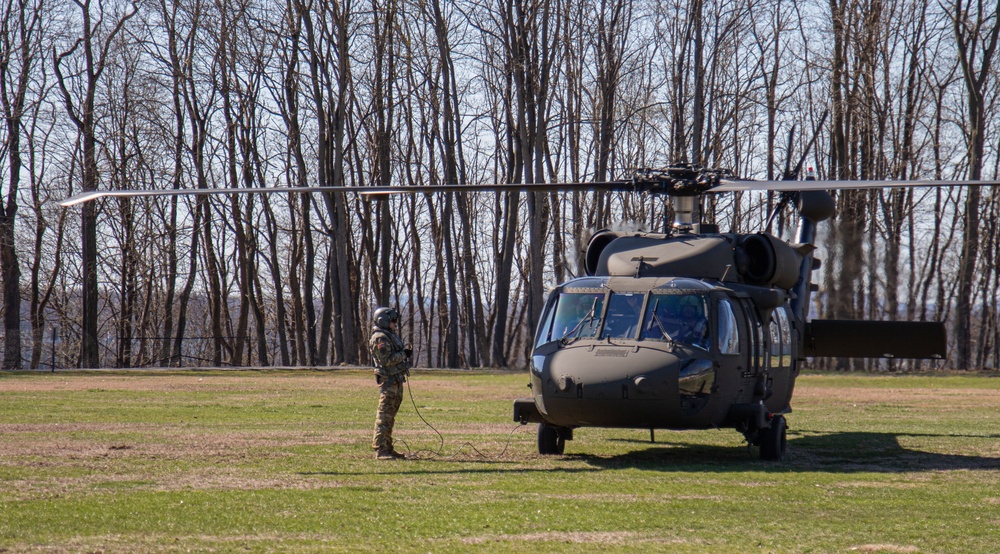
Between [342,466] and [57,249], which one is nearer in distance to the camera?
[342,466]

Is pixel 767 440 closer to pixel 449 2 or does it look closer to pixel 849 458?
pixel 849 458

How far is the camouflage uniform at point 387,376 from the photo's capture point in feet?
39.1

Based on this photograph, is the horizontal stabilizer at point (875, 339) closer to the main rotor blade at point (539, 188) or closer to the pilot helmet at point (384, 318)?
the main rotor blade at point (539, 188)

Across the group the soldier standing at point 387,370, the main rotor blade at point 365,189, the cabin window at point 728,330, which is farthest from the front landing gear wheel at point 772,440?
the soldier standing at point 387,370

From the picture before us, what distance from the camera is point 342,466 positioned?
36.9ft

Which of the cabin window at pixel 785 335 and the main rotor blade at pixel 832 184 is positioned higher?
the main rotor blade at pixel 832 184

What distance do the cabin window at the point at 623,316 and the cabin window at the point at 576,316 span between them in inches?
4.5

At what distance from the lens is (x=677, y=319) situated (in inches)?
458

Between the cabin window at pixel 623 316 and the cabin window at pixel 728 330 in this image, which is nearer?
the cabin window at pixel 623 316

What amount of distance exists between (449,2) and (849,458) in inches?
1264

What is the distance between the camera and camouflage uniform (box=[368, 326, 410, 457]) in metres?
11.9

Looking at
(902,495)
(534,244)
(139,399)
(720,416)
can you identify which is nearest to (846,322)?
(720,416)

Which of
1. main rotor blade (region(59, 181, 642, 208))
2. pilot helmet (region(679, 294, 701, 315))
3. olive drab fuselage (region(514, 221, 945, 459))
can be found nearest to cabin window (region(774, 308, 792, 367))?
olive drab fuselage (region(514, 221, 945, 459))

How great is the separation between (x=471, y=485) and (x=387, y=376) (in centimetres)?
234
